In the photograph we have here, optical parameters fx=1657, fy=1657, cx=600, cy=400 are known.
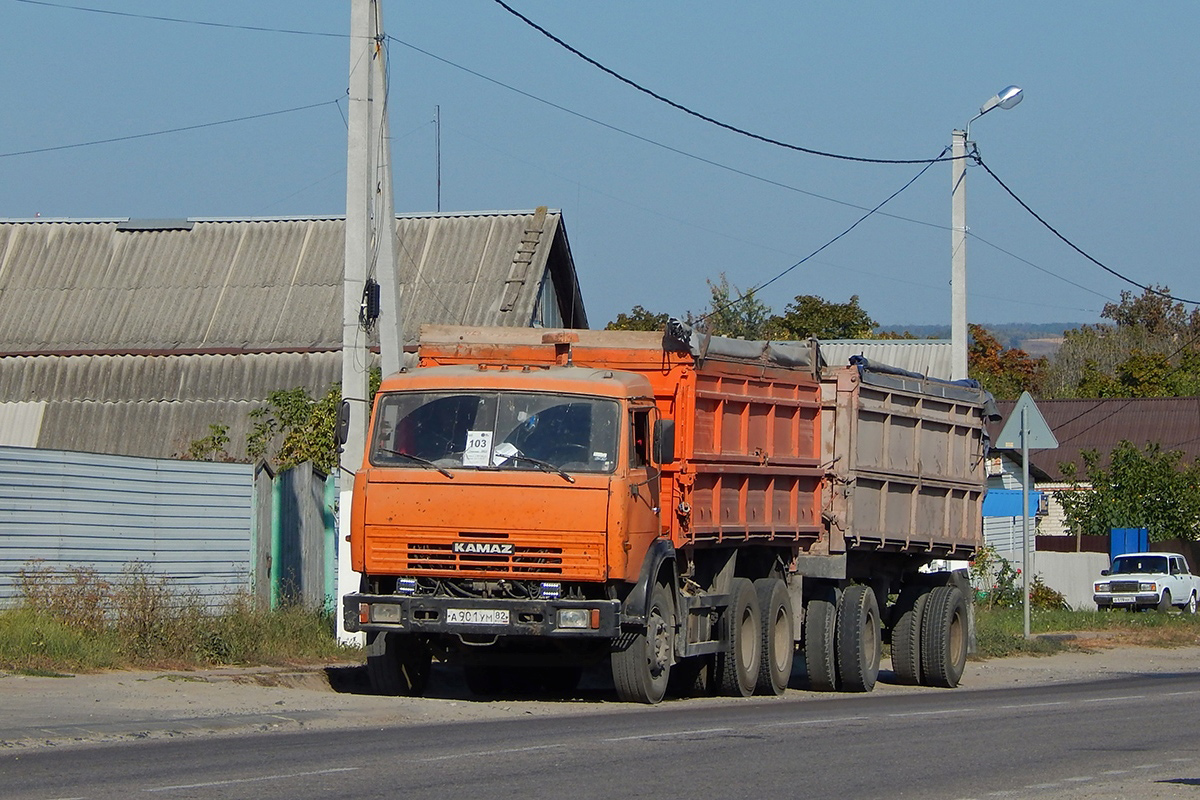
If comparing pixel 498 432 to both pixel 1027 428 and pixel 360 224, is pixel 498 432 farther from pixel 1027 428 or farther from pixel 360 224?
pixel 1027 428

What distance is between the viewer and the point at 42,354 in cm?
3675

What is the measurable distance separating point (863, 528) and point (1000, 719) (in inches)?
176

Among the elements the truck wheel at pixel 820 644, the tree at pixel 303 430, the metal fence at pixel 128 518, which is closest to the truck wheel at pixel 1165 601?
the tree at pixel 303 430

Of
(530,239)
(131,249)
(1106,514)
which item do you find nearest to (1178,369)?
(1106,514)

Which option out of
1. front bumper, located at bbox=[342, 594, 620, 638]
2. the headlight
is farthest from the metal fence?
the headlight

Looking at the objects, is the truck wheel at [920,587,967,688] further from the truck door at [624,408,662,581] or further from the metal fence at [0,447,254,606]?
the metal fence at [0,447,254,606]

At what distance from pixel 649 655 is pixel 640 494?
4.54 ft

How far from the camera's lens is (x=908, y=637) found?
19.2 meters

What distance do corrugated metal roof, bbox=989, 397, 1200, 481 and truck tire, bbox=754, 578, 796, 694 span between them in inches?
1849

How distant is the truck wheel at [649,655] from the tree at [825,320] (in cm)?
5578

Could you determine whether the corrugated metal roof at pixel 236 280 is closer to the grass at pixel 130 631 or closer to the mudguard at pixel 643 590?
the grass at pixel 130 631

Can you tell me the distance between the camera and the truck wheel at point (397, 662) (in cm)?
1428

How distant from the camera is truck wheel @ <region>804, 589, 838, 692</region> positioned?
17328 millimetres

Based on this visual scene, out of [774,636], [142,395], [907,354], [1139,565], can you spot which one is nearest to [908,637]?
[774,636]
